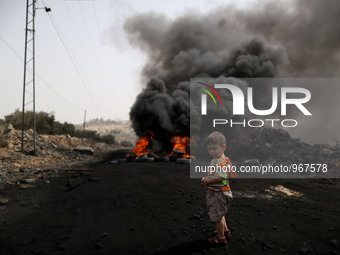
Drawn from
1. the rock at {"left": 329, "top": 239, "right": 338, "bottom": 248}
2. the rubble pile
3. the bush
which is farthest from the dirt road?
the bush

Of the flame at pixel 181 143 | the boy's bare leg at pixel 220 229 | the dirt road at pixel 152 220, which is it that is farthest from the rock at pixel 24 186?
the flame at pixel 181 143

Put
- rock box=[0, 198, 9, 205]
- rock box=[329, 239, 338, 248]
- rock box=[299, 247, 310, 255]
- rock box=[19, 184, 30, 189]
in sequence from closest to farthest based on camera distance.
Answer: rock box=[299, 247, 310, 255] → rock box=[329, 239, 338, 248] → rock box=[0, 198, 9, 205] → rock box=[19, 184, 30, 189]

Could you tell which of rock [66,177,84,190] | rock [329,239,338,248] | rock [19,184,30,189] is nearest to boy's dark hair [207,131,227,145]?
rock [329,239,338,248]

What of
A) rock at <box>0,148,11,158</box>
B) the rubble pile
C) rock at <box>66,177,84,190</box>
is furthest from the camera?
rock at <box>0,148,11,158</box>

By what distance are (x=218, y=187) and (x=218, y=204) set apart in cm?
27

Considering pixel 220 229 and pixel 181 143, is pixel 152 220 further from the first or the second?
pixel 181 143

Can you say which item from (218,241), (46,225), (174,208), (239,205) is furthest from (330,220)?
(46,225)

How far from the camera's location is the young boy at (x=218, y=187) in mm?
3406

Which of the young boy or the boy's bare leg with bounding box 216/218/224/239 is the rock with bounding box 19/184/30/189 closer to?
the young boy

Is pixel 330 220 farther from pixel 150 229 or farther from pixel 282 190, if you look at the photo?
pixel 150 229

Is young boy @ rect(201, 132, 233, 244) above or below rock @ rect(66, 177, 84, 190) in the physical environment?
above

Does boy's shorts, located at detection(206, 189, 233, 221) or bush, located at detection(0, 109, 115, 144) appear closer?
boy's shorts, located at detection(206, 189, 233, 221)

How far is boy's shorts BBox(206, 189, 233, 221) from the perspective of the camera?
339 centimetres

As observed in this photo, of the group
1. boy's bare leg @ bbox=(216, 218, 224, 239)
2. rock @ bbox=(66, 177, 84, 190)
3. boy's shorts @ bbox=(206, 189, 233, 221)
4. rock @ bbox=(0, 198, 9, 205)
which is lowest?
rock @ bbox=(0, 198, 9, 205)
